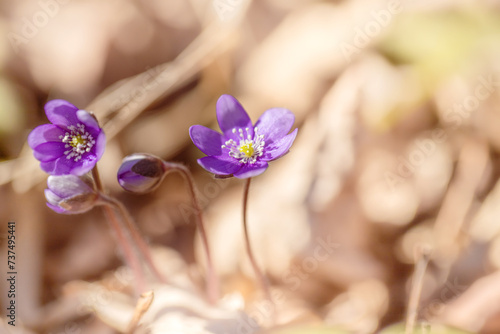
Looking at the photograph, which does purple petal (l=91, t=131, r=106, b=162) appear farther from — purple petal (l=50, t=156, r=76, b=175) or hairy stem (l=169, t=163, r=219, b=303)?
hairy stem (l=169, t=163, r=219, b=303)

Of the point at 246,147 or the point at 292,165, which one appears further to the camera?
the point at 292,165

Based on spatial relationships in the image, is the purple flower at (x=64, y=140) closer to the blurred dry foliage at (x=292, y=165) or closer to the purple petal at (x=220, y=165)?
the purple petal at (x=220, y=165)

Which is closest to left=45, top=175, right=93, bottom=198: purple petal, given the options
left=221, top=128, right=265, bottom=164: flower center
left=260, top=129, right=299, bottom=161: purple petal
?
left=221, top=128, right=265, bottom=164: flower center

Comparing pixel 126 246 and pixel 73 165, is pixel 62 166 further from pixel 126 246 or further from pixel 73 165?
pixel 126 246

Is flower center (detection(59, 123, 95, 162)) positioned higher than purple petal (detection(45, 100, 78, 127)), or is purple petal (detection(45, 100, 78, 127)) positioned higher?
purple petal (detection(45, 100, 78, 127))

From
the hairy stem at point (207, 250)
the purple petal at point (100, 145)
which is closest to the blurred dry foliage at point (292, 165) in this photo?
the hairy stem at point (207, 250)

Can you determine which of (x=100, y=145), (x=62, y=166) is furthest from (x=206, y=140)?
(x=62, y=166)

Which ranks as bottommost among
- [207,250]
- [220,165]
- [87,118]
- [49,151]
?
[207,250]
